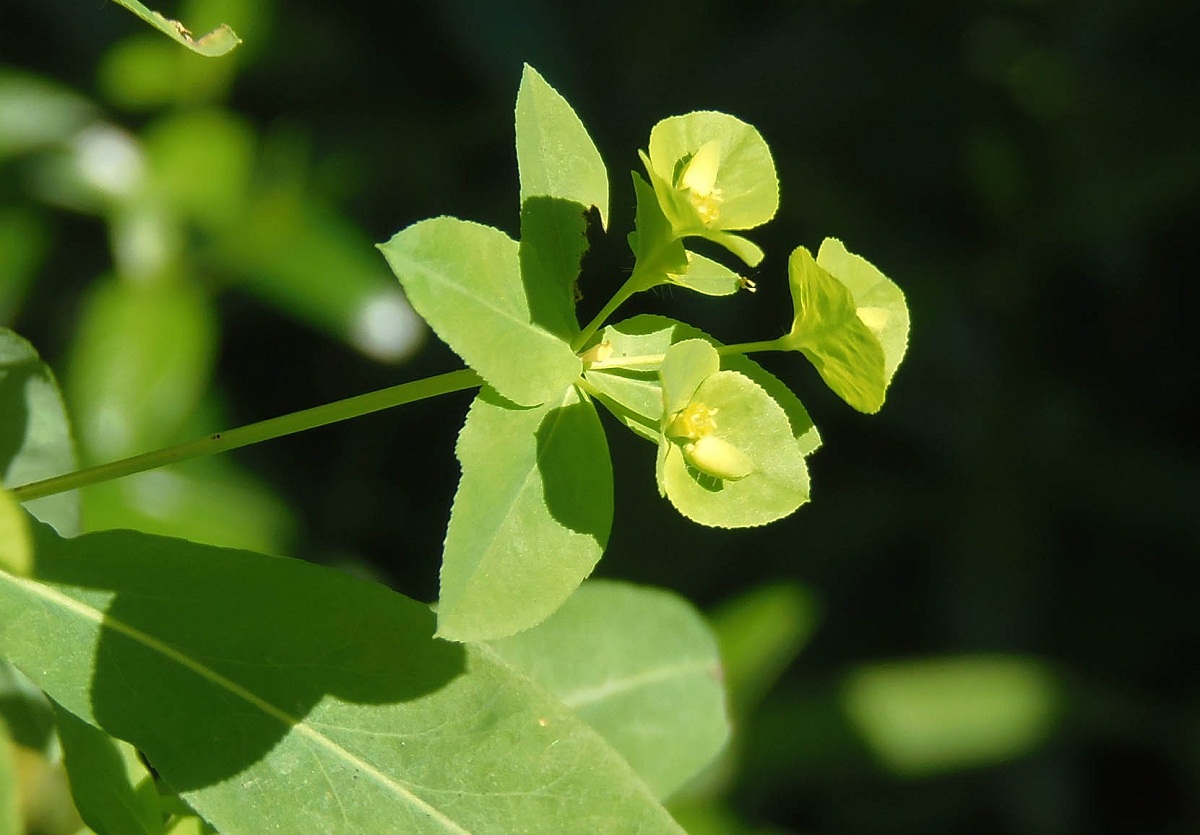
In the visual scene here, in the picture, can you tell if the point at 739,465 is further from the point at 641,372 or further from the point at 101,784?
the point at 101,784

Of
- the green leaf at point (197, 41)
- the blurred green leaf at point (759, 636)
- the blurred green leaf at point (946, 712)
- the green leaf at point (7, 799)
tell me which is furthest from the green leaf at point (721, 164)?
the blurred green leaf at point (946, 712)

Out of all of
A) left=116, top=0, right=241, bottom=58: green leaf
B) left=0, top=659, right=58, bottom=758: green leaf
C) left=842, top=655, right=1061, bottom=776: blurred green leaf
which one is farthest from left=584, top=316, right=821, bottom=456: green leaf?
left=842, top=655, right=1061, bottom=776: blurred green leaf

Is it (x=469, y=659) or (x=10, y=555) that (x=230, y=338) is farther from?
(x=10, y=555)

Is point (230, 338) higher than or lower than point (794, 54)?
lower

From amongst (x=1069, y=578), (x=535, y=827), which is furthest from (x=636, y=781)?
(x=1069, y=578)

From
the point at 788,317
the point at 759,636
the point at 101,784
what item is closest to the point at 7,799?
the point at 101,784

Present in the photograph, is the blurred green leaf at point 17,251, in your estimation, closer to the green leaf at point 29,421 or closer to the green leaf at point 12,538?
the green leaf at point 29,421
